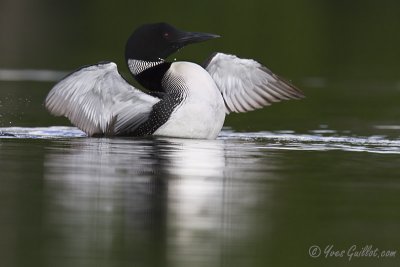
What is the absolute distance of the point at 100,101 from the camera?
34.9 ft

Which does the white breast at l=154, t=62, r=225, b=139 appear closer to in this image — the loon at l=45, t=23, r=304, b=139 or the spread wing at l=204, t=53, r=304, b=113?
the loon at l=45, t=23, r=304, b=139

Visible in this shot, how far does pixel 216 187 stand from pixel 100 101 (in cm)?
337

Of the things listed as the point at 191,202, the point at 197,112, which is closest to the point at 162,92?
the point at 197,112

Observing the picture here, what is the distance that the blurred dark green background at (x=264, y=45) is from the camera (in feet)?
43.6

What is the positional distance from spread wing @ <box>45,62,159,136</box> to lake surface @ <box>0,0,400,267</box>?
0.25 metres

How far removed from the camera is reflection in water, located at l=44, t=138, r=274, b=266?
18.8ft

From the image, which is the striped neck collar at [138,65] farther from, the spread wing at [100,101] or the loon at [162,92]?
the spread wing at [100,101]

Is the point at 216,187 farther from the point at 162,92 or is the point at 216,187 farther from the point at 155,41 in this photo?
the point at 155,41

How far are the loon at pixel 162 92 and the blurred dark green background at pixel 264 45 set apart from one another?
2.27 ft

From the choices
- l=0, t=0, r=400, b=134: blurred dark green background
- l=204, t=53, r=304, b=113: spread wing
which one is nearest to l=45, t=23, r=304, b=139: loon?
l=204, t=53, r=304, b=113: spread wing

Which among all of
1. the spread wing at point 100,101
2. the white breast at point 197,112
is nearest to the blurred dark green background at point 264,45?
the spread wing at point 100,101

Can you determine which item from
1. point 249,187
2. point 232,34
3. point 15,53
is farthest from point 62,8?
point 249,187

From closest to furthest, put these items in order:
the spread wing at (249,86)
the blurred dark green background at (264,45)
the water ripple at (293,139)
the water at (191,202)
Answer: the water at (191,202) < the water ripple at (293,139) < the spread wing at (249,86) < the blurred dark green background at (264,45)

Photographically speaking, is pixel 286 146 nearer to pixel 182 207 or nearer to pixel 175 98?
pixel 175 98
